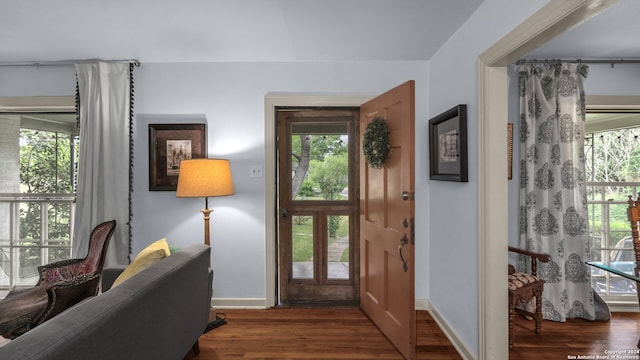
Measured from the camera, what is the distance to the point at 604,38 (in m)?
2.45

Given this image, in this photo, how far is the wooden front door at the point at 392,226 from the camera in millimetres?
2139

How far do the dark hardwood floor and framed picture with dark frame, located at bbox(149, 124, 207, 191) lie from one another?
136cm

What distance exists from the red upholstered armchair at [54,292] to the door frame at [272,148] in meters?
1.32

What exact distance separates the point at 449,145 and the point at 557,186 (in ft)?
3.99

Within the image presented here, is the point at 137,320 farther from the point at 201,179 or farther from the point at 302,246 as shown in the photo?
the point at 302,246

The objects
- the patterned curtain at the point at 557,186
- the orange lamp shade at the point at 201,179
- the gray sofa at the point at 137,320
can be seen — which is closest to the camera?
the gray sofa at the point at 137,320

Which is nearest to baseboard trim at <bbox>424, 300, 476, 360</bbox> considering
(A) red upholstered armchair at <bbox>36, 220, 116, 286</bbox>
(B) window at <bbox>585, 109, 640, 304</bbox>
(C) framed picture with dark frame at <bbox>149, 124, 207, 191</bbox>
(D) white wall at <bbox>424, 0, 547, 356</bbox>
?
(D) white wall at <bbox>424, 0, 547, 356</bbox>

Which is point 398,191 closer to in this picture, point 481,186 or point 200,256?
point 481,186

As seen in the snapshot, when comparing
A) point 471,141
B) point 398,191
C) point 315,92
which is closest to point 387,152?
point 398,191

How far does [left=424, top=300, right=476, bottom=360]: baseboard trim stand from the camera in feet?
7.06

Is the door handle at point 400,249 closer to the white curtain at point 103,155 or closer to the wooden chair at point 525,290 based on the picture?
the wooden chair at point 525,290

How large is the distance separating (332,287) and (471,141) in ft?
6.36

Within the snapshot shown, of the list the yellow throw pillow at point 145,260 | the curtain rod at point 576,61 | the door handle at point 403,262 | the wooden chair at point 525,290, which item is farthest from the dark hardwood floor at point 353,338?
the curtain rod at point 576,61

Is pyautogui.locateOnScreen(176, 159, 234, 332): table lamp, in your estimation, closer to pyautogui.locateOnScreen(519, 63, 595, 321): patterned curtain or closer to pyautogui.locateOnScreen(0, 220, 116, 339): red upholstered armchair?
pyautogui.locateOnScreen(0, 220, 116, 339): red upholstered armchair
